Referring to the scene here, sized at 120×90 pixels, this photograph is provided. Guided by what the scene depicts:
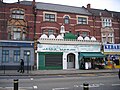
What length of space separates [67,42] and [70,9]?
Answer: 8.07 metres

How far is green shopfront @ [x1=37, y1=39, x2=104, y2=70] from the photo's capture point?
32156 mm

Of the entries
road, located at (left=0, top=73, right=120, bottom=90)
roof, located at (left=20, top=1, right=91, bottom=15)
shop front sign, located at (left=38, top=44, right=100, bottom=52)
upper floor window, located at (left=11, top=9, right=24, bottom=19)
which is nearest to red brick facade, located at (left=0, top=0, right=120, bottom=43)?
upper floor window, located at (left=11, top=9, right=24, bottom=19)

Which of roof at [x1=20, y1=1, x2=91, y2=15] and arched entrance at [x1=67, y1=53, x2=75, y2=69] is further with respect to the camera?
roof at [x1=20, y1=1, x2=91, y2=15]

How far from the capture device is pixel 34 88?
13.3 metres

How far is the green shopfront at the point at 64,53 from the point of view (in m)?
32.2

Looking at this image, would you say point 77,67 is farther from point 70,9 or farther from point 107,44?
point 70,9

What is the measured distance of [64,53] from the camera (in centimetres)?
3350

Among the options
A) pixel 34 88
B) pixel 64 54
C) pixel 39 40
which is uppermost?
pixel 39 40

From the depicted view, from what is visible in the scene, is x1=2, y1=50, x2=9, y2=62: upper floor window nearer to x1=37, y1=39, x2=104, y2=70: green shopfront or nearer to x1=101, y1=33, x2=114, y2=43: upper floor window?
x1=37, y1=39, x2=104, y2=70: green shopfront

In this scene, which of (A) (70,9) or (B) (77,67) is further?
(A) (70,9)

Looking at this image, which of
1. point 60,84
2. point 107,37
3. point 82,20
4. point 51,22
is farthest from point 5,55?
point 107,37

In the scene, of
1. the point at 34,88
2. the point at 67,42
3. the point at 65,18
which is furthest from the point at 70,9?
the point at 34,88

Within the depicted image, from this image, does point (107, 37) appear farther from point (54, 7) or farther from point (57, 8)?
point (54, 7)

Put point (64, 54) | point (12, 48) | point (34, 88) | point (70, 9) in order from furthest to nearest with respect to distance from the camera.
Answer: point (70, 9), point (64, 54), point (12, 48), point (34, 88)
